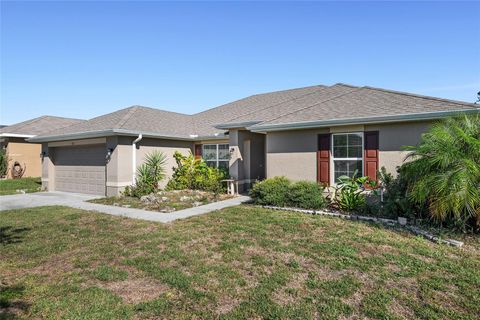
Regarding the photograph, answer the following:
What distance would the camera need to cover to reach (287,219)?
314 inches

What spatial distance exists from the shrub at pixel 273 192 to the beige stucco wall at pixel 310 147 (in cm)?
90

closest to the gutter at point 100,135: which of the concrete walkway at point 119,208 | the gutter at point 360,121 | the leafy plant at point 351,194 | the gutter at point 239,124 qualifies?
the concrete walkway at point 119,208

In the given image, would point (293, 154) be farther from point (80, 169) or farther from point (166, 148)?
point (80, 169)

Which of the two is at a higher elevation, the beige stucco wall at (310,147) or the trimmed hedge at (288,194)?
the beige stucco wall at (310,147)

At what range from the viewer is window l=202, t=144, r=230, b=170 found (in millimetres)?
15117

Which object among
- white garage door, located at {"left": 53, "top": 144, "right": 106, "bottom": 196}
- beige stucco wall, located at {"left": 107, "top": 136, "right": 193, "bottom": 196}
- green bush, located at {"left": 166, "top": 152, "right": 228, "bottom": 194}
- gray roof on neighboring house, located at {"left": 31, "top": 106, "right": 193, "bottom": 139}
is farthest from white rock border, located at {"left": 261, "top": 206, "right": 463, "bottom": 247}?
white garage door, located at {"left": 53, "top": 144, "right": 106, "bottom": 196}

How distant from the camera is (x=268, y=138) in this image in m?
11.5

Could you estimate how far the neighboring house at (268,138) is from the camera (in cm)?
912

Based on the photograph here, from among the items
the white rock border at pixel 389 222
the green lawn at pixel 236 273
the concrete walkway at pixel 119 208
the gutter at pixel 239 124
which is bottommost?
the green lawn at pixel 236 273

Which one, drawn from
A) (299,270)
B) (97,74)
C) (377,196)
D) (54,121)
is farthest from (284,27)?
(54,121)

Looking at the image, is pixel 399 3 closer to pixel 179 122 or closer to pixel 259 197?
pixel 259 197

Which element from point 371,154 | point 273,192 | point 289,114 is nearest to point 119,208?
point 273,192

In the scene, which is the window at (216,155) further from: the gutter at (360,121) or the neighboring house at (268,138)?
the gutter at (360,121)

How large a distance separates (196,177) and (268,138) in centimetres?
465
